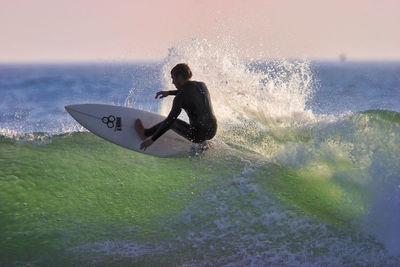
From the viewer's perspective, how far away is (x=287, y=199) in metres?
4.74

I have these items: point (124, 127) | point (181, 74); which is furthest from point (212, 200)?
point (124, 127)

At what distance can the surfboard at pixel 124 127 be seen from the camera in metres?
5.53

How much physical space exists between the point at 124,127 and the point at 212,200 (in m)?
1.77

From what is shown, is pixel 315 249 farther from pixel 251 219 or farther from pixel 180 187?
pixel 180 187

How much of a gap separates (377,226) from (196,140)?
92.8 inches

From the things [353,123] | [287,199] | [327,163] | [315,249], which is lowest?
[315,249]

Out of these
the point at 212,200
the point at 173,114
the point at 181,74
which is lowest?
the point at 212,200

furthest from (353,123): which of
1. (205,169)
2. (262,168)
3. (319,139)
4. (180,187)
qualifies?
(180,187)

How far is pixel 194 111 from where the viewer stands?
4855 millimetres

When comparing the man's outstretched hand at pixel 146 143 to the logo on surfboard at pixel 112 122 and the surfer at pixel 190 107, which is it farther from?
the logo on surfboard at pixel 112 122

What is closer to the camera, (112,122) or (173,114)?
(173,114)

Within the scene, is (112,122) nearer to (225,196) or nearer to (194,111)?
(194,111)

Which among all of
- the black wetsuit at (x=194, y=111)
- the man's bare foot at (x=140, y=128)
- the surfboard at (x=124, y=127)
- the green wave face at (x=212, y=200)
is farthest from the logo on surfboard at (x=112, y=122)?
the black wetsuit at (x=194, y=111)

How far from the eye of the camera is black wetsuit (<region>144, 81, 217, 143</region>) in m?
4.76
